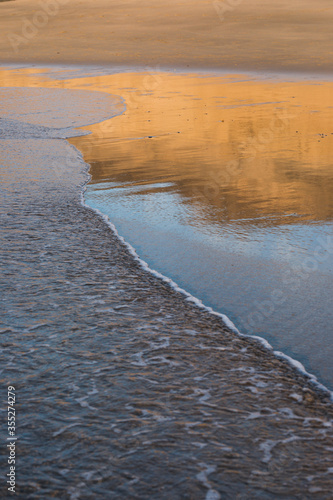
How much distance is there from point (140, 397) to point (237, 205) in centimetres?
402

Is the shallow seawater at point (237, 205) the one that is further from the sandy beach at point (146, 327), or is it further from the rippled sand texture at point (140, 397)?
the rippled sand texture at point (140, 397)

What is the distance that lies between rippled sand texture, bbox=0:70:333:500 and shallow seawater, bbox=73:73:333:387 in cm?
37

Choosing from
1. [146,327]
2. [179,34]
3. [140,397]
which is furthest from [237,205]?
[179,34]

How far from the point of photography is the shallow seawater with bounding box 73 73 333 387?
4402 mm

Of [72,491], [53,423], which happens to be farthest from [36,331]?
[72,491]

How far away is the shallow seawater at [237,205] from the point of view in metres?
4.40

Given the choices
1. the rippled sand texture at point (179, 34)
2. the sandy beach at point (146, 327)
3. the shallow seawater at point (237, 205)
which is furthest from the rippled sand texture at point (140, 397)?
the rippled sand texture at point (179, 34)

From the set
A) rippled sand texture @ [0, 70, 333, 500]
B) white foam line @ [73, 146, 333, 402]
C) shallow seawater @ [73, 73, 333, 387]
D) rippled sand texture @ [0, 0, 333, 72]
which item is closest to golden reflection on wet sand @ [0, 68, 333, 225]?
shallow seawater @ [73, 73, 333, 387]

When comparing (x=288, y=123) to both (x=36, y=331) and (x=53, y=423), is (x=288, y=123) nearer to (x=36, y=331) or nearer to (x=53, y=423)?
(x=36, y=331)

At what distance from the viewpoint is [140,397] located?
3.24 meters

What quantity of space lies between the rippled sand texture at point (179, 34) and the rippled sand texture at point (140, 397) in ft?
76.9

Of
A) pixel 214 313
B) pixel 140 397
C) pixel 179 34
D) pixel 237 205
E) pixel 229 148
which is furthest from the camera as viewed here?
pixel 179 34

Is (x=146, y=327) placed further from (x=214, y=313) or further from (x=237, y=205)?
(x=237, y=205)

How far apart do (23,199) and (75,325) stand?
344 centimetres
